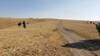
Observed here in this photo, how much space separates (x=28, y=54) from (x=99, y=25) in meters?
19.4

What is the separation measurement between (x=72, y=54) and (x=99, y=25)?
55.6ft

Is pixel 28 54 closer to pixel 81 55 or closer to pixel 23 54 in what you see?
pixel 23 54

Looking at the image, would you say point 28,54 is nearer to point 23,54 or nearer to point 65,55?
point 23,54

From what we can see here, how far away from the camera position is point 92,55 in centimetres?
2014

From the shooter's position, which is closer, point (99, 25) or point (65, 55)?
point (65, 55)

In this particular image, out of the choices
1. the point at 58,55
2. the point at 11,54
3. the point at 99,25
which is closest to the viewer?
the point at 11,54

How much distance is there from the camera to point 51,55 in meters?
20.2

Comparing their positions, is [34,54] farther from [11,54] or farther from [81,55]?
[81,55]

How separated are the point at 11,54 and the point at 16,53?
0.59 meters

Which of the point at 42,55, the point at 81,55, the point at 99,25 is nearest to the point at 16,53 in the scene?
the point at 42,55

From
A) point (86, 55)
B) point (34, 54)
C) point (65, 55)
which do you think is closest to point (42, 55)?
point (34, 54)

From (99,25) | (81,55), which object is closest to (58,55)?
(81,55)

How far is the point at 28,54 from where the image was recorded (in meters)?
19.6

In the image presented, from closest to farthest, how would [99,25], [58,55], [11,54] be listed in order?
[11,54], [58,55], [99,25]
